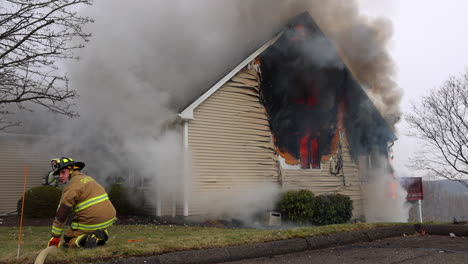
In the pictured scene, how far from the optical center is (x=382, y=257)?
509 centimetres

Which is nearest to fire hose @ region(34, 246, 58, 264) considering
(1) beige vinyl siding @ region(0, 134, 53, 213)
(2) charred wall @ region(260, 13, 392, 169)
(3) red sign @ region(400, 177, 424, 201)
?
(2) charred wall @ region(260, 13, 392, 169)

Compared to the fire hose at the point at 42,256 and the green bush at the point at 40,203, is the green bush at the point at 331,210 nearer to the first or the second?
the green bush at the point at 40,203

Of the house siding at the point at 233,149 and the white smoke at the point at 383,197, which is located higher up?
the house siding at the point at 233,149

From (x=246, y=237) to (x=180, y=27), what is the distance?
8910mm

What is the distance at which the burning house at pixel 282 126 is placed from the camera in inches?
403

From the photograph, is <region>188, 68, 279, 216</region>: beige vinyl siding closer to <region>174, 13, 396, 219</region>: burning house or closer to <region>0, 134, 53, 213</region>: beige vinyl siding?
<region>174, 13, 396, 219</region>: burning house

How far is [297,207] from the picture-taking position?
10.6 m

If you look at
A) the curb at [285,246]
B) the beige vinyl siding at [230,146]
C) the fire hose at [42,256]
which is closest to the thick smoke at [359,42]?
the beige vinyl siding at [230,146]

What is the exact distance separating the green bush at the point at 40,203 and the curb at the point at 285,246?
703cm

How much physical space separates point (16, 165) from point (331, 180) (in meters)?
10.5

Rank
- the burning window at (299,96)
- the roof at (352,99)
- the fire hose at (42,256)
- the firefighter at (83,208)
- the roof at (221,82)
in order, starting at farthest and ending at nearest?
the burning window at (299,96) < the roof at (352,99) < the roof at (221,82) < the firefighter at (83,208) < the fire hose at (42,256)

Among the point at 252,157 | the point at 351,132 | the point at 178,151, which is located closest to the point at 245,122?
the point at 252,157

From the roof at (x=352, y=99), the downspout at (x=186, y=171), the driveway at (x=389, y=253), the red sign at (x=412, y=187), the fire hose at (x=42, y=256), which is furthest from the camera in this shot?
the red sign at (x=412, y=187)

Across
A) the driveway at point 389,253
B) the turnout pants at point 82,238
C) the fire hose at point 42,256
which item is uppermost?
the turnout pants at point 82,238
